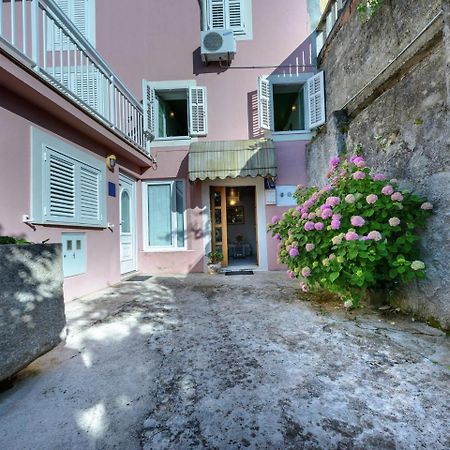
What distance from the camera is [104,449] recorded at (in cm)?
143

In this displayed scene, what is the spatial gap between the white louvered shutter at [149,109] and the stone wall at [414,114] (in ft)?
16.9

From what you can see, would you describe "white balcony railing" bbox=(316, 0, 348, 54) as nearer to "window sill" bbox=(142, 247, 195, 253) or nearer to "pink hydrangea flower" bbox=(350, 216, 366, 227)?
"pink hydrangea flower" bbox=(350, 216, 366, 227)

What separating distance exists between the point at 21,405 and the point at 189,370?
123 cm

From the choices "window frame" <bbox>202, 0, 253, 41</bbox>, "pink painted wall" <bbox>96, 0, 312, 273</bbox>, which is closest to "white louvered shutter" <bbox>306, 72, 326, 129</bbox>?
"pink painted wall" <bbox>96, 0, 312, 273</bbox>

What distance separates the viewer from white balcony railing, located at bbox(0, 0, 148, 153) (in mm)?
3416

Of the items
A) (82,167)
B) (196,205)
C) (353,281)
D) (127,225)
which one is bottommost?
(353,281)

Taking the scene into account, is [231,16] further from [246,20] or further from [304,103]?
[304,103]

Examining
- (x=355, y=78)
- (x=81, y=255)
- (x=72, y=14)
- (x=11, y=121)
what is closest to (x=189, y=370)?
(x=81, y=255)

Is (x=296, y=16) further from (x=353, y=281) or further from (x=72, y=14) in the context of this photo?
(x=353, y=281)

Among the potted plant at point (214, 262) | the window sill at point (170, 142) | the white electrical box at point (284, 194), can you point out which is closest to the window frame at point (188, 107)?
the window sill at point (170, 142)

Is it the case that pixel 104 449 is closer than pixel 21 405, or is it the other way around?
pixel 104 449

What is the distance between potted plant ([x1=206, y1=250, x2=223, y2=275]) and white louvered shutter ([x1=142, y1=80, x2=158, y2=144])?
12.4 ft

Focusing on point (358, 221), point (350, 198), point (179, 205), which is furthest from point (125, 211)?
point (358, 221)

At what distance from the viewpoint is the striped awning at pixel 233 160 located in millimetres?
6555
